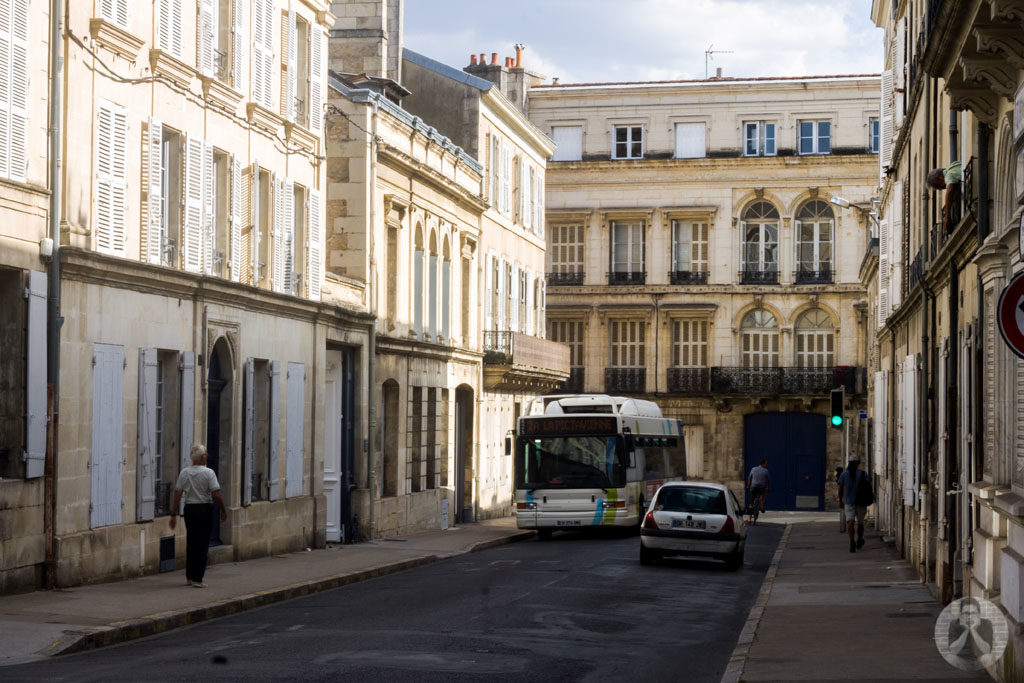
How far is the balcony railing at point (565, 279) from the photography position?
61.8m

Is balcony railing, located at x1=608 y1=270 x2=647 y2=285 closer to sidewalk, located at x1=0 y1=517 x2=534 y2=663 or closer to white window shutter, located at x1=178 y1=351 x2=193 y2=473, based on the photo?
sidewalk, located at x1=0 y1=517 x2=534 y2=663

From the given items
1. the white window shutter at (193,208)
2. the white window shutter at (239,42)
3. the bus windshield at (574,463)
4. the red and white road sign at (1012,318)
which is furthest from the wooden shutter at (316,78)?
the red and white road sign at (1012,318)

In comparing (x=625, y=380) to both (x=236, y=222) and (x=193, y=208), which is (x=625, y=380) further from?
(x=193, y=208)

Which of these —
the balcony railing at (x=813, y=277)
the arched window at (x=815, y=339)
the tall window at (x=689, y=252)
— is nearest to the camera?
the arched window at (x=815, y=339)

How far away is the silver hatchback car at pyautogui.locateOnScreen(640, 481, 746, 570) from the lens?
2681cm

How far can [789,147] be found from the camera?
60625mm

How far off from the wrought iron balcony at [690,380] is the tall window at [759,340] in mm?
1522

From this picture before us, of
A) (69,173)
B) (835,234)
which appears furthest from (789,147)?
(69,173)

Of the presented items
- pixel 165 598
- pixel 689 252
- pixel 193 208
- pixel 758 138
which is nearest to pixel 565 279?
pixel 689 252

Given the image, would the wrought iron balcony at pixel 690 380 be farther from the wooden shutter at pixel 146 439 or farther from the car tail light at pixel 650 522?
the wooden shutter at pixel 146 439

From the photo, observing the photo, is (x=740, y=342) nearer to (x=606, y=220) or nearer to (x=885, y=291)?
(x=606, y=220)

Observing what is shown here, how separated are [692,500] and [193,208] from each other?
9.49 meters

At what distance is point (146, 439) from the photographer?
22.0 m

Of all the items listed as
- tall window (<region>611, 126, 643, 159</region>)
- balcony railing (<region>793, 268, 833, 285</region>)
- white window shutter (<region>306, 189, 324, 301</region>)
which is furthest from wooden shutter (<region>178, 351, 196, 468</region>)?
tall window (<region>611, 126, 643, 159</region>)
